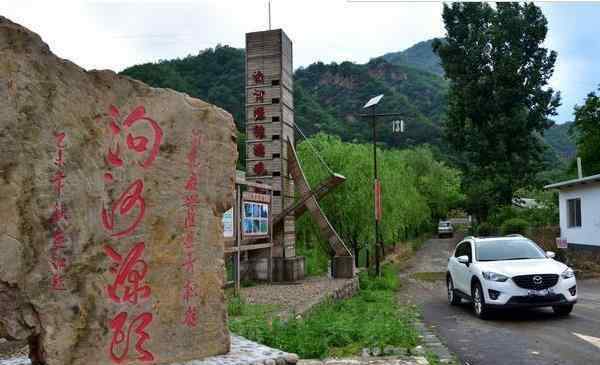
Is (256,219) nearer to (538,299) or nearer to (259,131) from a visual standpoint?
(259,131)

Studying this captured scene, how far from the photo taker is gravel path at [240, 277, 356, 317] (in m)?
10.5

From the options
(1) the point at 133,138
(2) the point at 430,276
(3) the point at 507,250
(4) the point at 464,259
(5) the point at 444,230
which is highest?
(1) the point at 133,138

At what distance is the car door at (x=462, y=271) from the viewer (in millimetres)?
11413

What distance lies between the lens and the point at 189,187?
4941 millimetres

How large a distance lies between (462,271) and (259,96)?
6.99 m

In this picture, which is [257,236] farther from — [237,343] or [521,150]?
[521,150]

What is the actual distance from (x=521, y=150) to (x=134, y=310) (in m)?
33.9

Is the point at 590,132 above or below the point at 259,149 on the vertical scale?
above

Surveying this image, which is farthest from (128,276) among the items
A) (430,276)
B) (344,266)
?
(430,276)

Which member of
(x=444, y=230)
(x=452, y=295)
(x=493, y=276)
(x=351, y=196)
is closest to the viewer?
(x=493, y=276)

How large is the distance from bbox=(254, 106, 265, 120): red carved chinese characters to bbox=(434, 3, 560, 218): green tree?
2284 cm

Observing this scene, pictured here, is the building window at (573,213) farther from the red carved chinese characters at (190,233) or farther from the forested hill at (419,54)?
the forested hill at (419,54)

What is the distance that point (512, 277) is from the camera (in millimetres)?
10070

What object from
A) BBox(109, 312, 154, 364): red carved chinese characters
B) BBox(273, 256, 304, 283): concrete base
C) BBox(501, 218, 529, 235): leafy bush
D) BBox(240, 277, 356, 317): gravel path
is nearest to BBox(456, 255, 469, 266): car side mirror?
BBox(240, 277, 356, 317): gravel path
